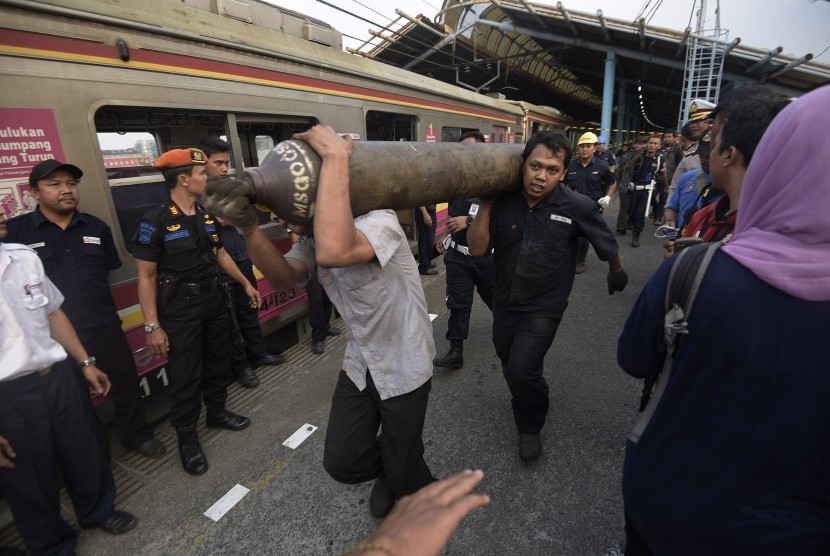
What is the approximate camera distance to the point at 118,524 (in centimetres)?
222

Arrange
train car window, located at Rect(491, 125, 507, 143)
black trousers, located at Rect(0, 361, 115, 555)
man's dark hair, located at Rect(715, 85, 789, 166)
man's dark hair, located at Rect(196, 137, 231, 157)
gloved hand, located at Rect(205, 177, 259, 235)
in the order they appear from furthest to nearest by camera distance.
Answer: train car window, located at Rect(491, 125, 507, 143), man's dark hair, located at Rect(196, 137, 231, 157), black trousers, located at Rect(0, 361, 115, 555), man's dark hair, located at Rect(715, 85, 789, 166), gloved hand, located at Rect(205, 177, 259, 235)

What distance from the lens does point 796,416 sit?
92cm

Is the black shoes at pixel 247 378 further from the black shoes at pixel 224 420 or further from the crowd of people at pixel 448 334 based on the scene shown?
the black shoes at pixel 224 420

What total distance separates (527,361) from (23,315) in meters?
2.47

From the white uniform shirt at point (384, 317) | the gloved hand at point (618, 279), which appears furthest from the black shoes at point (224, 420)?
the gloved hand at point (618, 279)

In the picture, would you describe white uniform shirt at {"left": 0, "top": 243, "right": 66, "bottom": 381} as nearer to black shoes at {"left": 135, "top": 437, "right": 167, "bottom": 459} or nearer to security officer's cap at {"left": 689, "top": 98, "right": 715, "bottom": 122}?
black shoes at {"left": 135, "top": 437, "right": 167, "bottom": 459}

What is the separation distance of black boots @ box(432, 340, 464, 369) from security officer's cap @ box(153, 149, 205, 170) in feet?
8.00

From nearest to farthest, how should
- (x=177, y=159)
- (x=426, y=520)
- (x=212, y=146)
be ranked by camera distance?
(x=426, y=520) → (x=177, y=159) → (x=212, y=146)

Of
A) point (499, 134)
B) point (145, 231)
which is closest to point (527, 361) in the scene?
point (145, 231)

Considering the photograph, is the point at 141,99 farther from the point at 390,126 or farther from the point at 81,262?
the point at 390,126

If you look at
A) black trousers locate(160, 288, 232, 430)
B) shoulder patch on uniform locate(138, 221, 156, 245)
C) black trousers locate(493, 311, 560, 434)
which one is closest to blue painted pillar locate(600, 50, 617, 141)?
black trousers locate(493, 311, 560, 434)

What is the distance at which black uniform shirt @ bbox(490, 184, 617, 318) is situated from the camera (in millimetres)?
2424

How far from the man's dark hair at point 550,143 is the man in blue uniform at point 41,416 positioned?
246cm

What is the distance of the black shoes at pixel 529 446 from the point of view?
256cm
